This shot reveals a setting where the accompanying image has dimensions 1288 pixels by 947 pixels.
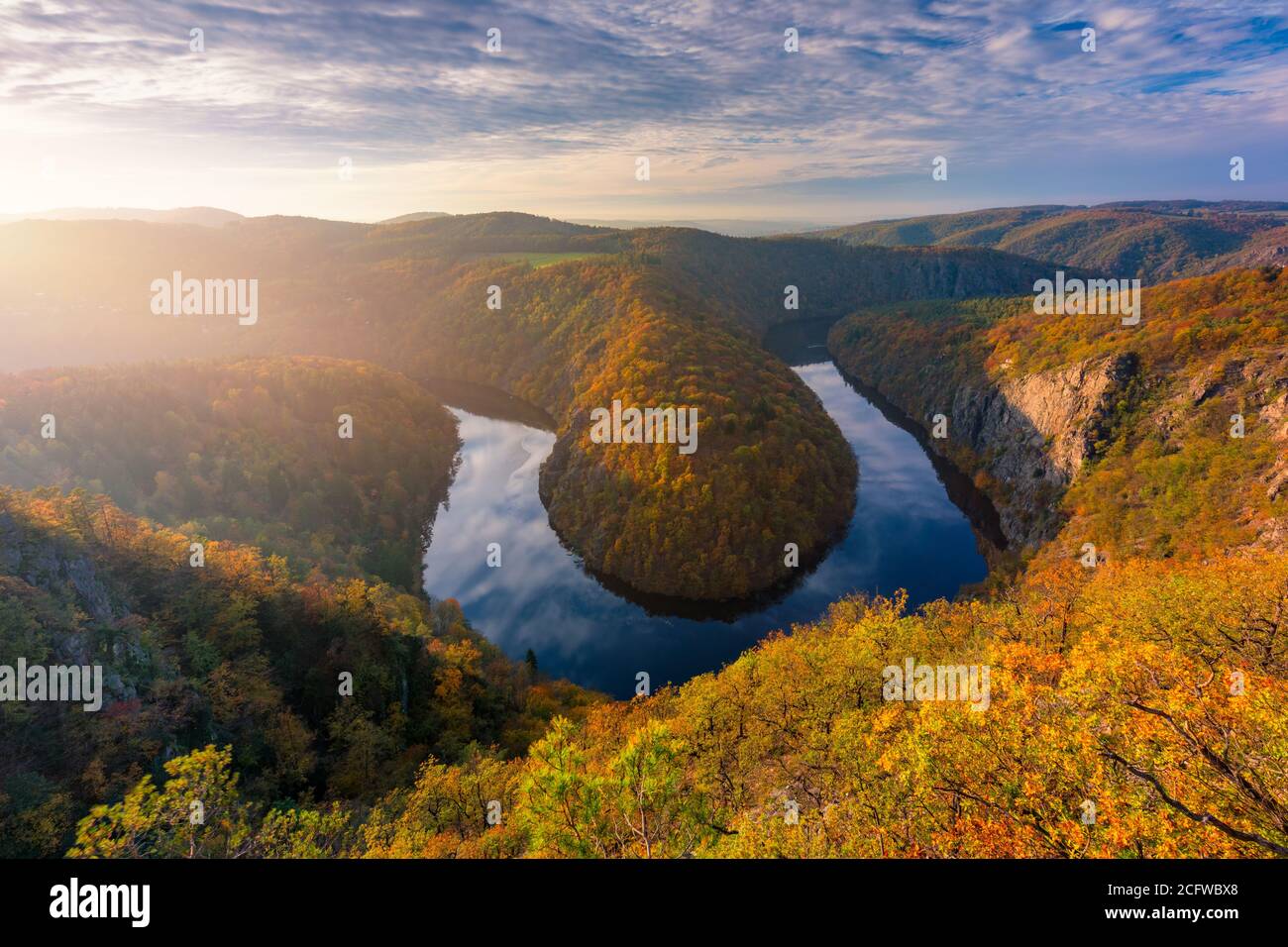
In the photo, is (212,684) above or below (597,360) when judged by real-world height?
below

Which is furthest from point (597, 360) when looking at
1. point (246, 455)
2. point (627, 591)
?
point (627, 591)

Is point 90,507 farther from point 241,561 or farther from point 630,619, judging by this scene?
point 630,619

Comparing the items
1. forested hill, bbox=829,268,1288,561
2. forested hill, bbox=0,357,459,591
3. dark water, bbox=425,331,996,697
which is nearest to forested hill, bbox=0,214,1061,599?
dark water, bbox=425,331,996,697

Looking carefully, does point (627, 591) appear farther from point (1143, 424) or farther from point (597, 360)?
point (597, 360)

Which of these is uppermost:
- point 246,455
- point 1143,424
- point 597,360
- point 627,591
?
point 597,360

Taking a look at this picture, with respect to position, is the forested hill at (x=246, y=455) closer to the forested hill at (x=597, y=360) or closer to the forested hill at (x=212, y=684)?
the forested hill at (x=212, y=684)

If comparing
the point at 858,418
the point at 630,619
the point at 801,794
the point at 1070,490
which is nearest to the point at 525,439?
the point at 630,619

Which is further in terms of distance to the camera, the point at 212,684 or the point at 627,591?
the point at 627,591

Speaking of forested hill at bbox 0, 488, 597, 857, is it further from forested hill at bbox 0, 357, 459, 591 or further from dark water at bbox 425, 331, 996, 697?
forested hill at bbox 0, 357, 459, 591

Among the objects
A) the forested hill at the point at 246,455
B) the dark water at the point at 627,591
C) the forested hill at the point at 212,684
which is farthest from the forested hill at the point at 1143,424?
the forested hill at the point at 246,455
